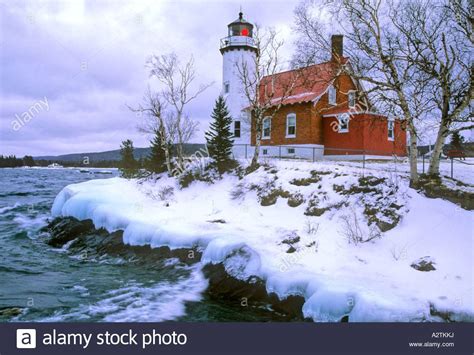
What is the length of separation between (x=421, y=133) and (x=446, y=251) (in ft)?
19.2

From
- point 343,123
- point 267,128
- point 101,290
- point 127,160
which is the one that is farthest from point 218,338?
point 127,160

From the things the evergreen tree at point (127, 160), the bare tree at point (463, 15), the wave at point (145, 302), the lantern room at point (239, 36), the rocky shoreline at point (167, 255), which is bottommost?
the wave at point (145, 302)

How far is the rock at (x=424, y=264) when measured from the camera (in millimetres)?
9289

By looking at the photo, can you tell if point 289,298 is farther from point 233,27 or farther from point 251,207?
point 233,27

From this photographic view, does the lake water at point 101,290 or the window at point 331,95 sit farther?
the window at point 331,95

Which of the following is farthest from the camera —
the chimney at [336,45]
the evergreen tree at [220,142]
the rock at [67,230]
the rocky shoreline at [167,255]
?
the evergreen tree at [220,142]

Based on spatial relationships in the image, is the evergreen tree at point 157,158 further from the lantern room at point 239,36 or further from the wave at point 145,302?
the wave at point 145,302

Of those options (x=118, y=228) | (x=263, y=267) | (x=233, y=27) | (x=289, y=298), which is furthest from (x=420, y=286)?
(x=233, y=27)

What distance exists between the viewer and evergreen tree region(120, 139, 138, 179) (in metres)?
32.6

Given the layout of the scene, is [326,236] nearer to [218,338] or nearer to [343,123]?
[218,338]

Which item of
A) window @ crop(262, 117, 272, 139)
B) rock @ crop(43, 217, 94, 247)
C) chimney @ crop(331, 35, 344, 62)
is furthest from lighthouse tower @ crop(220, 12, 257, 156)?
rock @ crop(43, 217, 94, 247)

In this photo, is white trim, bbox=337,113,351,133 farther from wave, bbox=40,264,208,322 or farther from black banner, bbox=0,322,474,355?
black banner, bbox=0,322,474,355

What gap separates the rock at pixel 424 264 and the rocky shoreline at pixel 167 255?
9.96 feet

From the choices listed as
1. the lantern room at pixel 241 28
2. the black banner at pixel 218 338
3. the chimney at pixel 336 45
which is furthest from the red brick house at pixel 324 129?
the black banner at pixel 218 338
